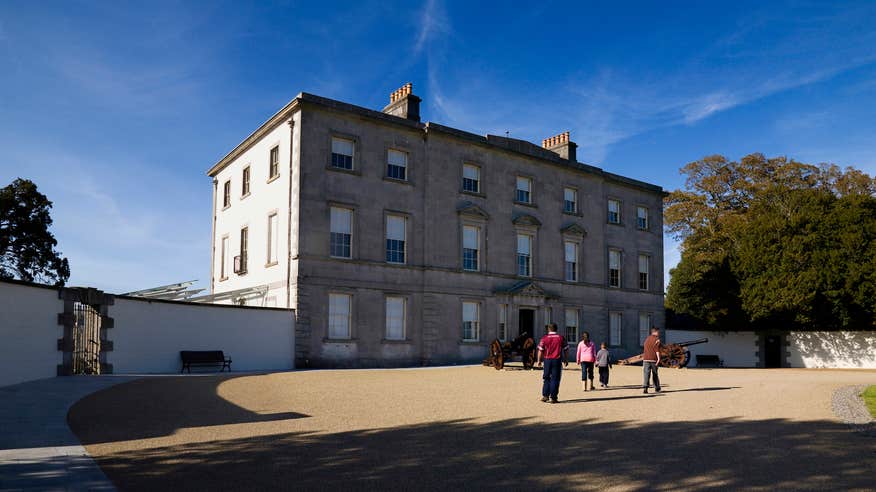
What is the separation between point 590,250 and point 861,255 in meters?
13.7

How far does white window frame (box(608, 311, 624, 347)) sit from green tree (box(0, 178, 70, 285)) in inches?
1248

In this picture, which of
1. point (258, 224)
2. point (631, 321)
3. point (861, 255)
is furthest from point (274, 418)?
point (861, 255)

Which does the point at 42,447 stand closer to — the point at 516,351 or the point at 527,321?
the point at 516,351

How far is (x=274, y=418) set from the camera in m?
11.5

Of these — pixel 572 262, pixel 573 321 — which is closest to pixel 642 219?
pixel 572 262

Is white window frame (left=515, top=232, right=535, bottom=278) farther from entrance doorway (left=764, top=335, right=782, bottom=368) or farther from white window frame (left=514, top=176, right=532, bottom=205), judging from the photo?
entrance doorway (left=764, top=335, right=782, bottom=368)

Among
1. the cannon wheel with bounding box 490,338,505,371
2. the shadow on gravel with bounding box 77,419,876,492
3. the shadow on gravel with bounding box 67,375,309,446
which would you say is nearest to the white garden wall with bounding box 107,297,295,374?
the shadow on gravel with bounding box 67,375,309,446

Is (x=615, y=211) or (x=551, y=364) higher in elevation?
(x=615, y=211)

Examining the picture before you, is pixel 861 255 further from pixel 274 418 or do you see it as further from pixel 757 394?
pixel 274 418

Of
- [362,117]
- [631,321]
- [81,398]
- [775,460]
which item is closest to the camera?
[775,460]

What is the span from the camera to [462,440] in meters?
9.47

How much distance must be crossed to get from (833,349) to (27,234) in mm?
47344

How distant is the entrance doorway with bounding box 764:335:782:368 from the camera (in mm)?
41750

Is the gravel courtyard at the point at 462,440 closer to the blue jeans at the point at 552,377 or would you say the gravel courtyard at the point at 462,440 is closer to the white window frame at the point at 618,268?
the blue jeans at the point at 552,377
